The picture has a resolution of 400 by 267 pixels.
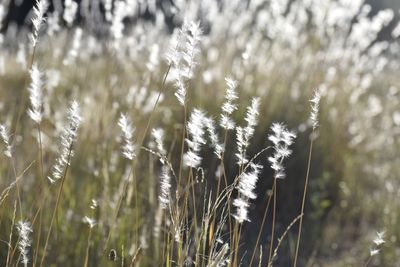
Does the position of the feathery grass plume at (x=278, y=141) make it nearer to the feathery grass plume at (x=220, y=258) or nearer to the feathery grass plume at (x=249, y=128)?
the feathery grass plume at (x=249, y=128)

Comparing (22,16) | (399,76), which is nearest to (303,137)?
(399,76)

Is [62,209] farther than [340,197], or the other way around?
[340,197]

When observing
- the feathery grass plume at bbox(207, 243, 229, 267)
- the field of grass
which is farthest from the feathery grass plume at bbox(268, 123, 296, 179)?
the feathery grass plume at bbox(207, 243, 229, 267)

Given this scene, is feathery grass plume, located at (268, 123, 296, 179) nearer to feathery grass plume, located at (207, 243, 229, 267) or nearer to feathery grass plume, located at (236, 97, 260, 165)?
feathery grass plume, located at (236, 97, 260, 165)

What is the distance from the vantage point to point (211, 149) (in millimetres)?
3133

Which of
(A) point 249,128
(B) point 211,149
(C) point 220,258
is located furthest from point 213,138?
(B) point 211,149

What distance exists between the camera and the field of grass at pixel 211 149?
209 cm

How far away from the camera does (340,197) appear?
11.3 ft

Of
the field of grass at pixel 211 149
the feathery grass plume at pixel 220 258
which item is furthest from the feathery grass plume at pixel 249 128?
the feathery grass plume at pixel 220 258

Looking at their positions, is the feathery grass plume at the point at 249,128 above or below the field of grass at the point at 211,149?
below

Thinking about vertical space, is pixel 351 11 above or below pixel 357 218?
above

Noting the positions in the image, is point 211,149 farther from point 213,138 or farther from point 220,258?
point 213,138

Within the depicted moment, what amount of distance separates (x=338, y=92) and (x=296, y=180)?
43.3 inches

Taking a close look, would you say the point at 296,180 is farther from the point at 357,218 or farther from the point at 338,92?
the point at 338,92
